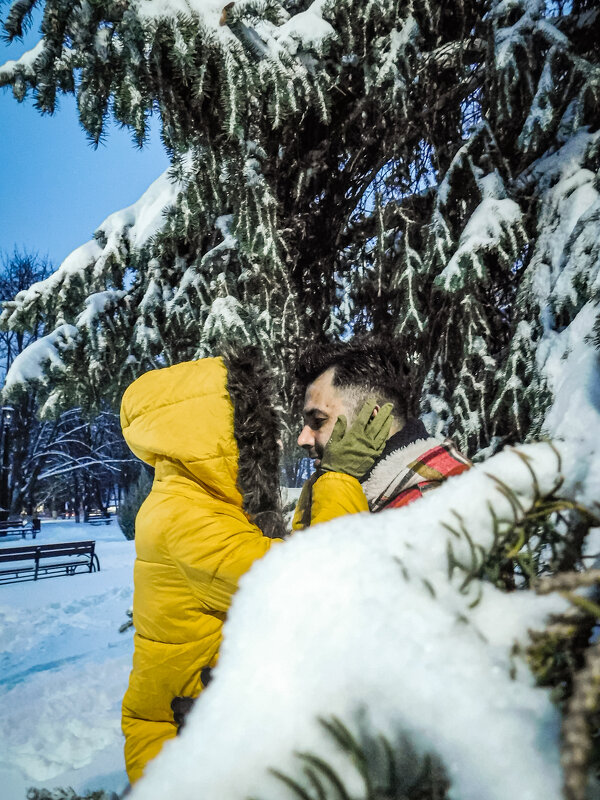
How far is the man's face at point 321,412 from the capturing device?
82.4 inches

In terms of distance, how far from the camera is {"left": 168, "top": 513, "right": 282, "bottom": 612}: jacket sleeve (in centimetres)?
125

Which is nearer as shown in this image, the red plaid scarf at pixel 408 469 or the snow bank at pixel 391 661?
the snow bank at pixel 391 661

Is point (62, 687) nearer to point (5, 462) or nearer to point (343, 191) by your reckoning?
point (343, 191)

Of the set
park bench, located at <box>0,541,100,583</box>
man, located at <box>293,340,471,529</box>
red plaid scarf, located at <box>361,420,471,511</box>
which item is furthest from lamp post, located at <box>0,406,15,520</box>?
red plaid scarf, located at <box>361,420,471,511</box>

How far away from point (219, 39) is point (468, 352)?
2308 mm

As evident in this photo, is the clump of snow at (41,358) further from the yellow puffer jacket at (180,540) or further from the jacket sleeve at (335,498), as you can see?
the jacket sleeve at (335,498)

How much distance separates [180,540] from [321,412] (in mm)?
1014

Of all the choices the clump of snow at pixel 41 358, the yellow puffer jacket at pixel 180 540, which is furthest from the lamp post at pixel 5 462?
the yellow puffer jacket at pixel 180 540

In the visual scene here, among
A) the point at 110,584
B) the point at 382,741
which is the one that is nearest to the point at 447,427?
the point at 382,741

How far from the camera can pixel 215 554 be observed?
1277mm

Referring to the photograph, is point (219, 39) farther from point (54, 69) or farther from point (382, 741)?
point (382, 741)

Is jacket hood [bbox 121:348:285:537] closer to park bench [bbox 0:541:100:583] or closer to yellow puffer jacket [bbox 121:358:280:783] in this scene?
yellow puffer jacket [bbox 121:358:280:783]

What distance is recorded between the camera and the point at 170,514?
1.40 m

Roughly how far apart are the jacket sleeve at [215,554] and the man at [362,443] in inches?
8.4
